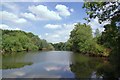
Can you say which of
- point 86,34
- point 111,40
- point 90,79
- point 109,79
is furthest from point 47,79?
point 86,34

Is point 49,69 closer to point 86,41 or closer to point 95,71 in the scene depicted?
point 95,71

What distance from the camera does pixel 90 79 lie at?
1557 centimetres

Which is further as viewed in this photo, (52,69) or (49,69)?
(52,69)

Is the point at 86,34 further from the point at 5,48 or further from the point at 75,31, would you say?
the point at 5,48

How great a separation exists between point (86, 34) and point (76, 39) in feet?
15.6

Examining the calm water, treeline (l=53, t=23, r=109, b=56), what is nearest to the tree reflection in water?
the calm water

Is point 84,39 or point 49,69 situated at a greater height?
point 84,39

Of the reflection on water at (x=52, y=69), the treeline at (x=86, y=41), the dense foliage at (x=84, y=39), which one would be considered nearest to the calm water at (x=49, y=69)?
the reflection on water at (x=52, y=69)

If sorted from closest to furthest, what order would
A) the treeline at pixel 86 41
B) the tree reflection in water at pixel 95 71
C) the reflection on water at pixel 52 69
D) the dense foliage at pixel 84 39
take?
the tree reflection in water at pixel 95 71
the reflection on water at pixel 52 69
the treeline at pixel 86 41
the dense foliage at pixel 84 39

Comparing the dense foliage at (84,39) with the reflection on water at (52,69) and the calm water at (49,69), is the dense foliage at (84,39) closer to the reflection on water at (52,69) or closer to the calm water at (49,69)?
the calm water at (49,69)

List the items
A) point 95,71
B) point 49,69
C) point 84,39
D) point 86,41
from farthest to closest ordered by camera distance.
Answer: point 84,39 → point 86,41 → point 49,69 → point 95,71

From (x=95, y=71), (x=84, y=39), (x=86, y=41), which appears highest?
(x=84, y=39)

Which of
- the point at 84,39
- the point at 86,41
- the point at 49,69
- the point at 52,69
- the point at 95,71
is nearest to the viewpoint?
the point at 95,71

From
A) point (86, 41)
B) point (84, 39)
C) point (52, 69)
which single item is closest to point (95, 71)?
point (52, 69)
